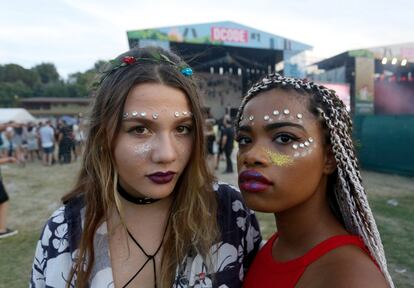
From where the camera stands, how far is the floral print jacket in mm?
1369

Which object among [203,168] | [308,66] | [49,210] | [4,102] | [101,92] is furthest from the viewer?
[4,102]

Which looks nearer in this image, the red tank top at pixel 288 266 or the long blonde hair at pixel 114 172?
the red tank top at pixel 288 266

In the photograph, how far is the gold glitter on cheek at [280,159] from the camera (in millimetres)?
1176

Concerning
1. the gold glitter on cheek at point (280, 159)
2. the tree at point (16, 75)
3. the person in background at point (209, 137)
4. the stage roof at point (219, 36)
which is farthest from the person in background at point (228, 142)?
the tree at point (16, 75)

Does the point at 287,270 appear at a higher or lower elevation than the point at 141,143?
lower

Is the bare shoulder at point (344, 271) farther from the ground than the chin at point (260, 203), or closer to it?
closer to it

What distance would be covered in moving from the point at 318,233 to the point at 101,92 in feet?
3.28

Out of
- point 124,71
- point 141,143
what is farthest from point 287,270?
point 124,71

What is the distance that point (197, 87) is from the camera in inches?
63.7

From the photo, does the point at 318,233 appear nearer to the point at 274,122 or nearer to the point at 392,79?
the point at 274,122

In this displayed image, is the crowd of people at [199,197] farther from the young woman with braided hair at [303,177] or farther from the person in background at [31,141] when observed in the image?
the person in background at [31,141]

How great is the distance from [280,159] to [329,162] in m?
0.20

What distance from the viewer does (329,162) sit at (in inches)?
49.5

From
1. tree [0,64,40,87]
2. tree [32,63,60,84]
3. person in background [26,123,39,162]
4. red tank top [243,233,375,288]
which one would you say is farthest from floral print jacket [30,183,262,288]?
tree [32,63,60,84]
